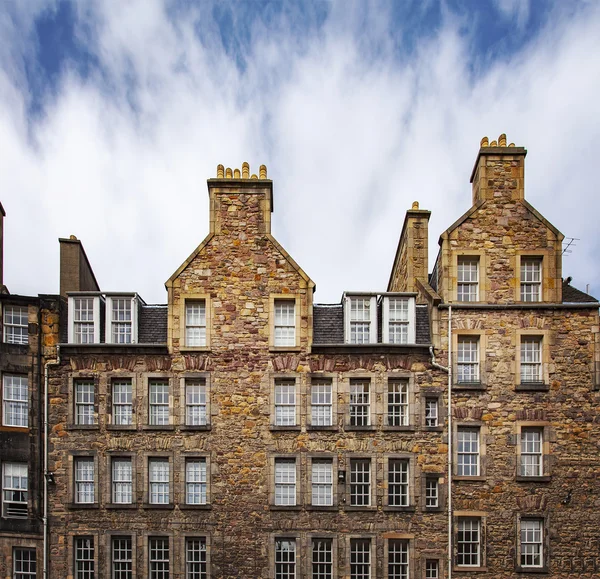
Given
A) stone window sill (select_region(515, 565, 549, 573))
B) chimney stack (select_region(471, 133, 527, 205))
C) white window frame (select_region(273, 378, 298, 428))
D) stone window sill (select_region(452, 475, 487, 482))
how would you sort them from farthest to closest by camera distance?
1. chimney stack (select_region(471, 133, 527, 205))
2. white window frame (select_region(273, 378, 298, 428))
3. stone window sill (select_region(452, 475, 487, 482))
4. stone window sill (select_region(515, 565, 549, 573))

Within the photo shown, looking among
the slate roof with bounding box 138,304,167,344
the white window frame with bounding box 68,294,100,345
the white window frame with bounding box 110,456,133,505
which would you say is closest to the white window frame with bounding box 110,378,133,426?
the white window frame with bounding box 110,456,133,505

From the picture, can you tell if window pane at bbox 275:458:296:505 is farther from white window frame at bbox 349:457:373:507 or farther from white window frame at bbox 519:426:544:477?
white window frame at bbox 519:426:544:477

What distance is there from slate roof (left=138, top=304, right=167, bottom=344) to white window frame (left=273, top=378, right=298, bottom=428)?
176 inches

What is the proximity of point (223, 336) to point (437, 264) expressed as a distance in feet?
28.0

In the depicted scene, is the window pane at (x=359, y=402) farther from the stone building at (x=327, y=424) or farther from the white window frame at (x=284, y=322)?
the white window frame at (x=284, y=322)

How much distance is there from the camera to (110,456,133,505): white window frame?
685 inches

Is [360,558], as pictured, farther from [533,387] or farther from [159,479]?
[533,387]

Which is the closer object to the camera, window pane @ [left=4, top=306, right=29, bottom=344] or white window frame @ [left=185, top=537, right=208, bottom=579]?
white window frame @ [left=185, top=537, right=208, bottom=579]

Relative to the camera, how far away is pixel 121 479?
17469 mm

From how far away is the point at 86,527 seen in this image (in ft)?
56.4

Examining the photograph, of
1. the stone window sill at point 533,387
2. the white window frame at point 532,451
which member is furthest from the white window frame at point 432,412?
the white window frame at point 532,451

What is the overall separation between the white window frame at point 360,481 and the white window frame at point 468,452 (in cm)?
310

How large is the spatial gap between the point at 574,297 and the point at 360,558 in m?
12.1

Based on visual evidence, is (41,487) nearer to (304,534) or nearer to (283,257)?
(304,534)
